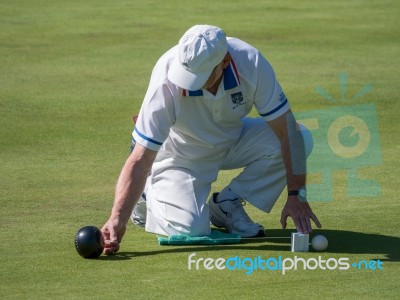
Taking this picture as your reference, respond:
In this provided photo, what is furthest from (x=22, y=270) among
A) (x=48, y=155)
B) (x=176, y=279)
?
(x=48, y=155)

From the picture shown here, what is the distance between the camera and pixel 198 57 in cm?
657

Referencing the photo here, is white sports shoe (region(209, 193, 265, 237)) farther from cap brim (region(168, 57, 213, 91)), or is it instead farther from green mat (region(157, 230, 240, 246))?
cap brim (region(168, 57, 213, 91))

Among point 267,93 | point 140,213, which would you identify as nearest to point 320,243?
point 267,93

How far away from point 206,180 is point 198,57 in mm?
1248

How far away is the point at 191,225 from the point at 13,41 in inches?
341

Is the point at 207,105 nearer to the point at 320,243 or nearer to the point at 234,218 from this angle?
the point at 234,218

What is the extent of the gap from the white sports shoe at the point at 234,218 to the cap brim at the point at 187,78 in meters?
1.09

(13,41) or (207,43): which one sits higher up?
(207,43)

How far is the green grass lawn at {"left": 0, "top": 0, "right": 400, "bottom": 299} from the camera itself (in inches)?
245

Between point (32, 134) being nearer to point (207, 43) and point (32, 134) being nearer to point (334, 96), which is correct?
point (334, 96)

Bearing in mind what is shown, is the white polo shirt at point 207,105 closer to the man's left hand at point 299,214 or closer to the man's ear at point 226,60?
the man's ear at point 226,60

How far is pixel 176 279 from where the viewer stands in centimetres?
622

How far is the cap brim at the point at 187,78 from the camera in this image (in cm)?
664

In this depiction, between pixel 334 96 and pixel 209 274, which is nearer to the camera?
pixel 209 274
